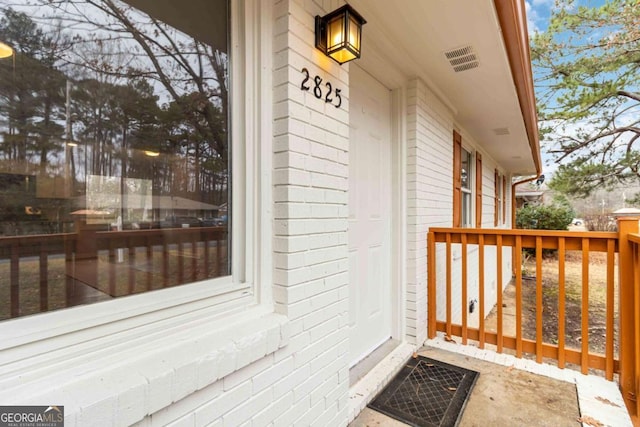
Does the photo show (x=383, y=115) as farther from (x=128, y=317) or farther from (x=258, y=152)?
(x=128, y=317)

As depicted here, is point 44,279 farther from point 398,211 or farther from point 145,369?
point 398,211

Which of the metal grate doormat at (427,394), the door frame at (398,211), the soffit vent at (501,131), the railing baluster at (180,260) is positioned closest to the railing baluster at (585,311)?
the metal grate doormat at (427,394)

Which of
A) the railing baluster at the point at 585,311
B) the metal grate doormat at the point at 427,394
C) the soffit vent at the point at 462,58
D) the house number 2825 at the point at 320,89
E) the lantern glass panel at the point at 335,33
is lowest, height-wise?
the metal grate doormat at the point at 427,394

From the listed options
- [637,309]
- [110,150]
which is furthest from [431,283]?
[110,150]

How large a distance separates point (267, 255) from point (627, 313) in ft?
7.41

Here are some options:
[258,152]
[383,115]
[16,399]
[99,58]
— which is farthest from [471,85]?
[16,399]

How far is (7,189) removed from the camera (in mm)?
758

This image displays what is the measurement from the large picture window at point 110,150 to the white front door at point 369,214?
3.71ft

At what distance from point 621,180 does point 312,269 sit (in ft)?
38.7

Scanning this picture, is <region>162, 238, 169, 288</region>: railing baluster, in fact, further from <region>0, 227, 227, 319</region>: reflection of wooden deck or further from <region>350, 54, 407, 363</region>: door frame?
<region>350, 54, 407, 363</region>: door frame

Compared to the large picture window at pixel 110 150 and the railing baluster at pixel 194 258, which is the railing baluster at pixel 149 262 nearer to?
the large picture window at pixel 110 150

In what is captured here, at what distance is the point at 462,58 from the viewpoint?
2377mm

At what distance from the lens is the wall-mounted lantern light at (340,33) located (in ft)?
4.76

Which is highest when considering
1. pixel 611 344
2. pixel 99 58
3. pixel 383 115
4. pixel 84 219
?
pixel 383 115
